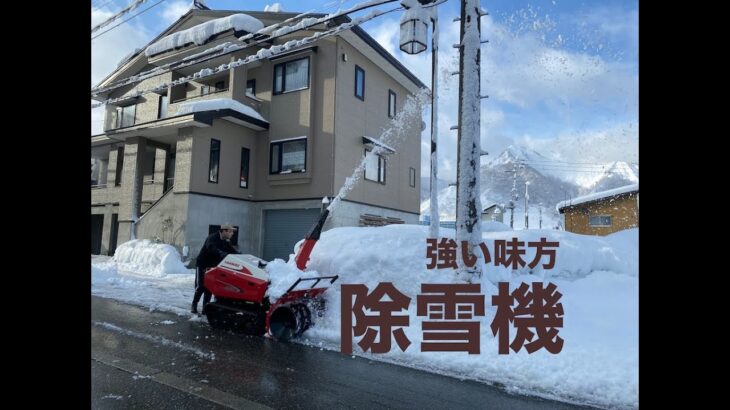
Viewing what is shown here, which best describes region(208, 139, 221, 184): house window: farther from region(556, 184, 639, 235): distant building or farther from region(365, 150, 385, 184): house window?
region(556, 184, 639, 235): distant building

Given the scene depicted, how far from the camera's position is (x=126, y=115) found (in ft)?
71.5

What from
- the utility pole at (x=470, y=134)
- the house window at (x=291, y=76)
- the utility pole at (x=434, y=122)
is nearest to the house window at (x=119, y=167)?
the house window at (x=291, y=76)

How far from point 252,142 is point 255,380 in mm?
14327

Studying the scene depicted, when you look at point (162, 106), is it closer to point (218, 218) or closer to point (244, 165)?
point (244, 165)

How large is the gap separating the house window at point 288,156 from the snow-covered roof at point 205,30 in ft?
15.6

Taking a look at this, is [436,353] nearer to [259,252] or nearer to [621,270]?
[621,270]

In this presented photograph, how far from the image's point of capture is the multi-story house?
616 inches

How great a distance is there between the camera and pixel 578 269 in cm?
1047

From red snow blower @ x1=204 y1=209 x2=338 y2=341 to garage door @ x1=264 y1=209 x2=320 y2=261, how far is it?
9313 millimetres

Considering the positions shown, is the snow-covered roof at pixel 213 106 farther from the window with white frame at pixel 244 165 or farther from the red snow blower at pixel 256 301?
the red snow blower at pixel 256 301

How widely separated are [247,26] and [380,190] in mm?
8946

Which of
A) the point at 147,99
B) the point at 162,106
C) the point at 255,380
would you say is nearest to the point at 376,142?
the point at 162,106
